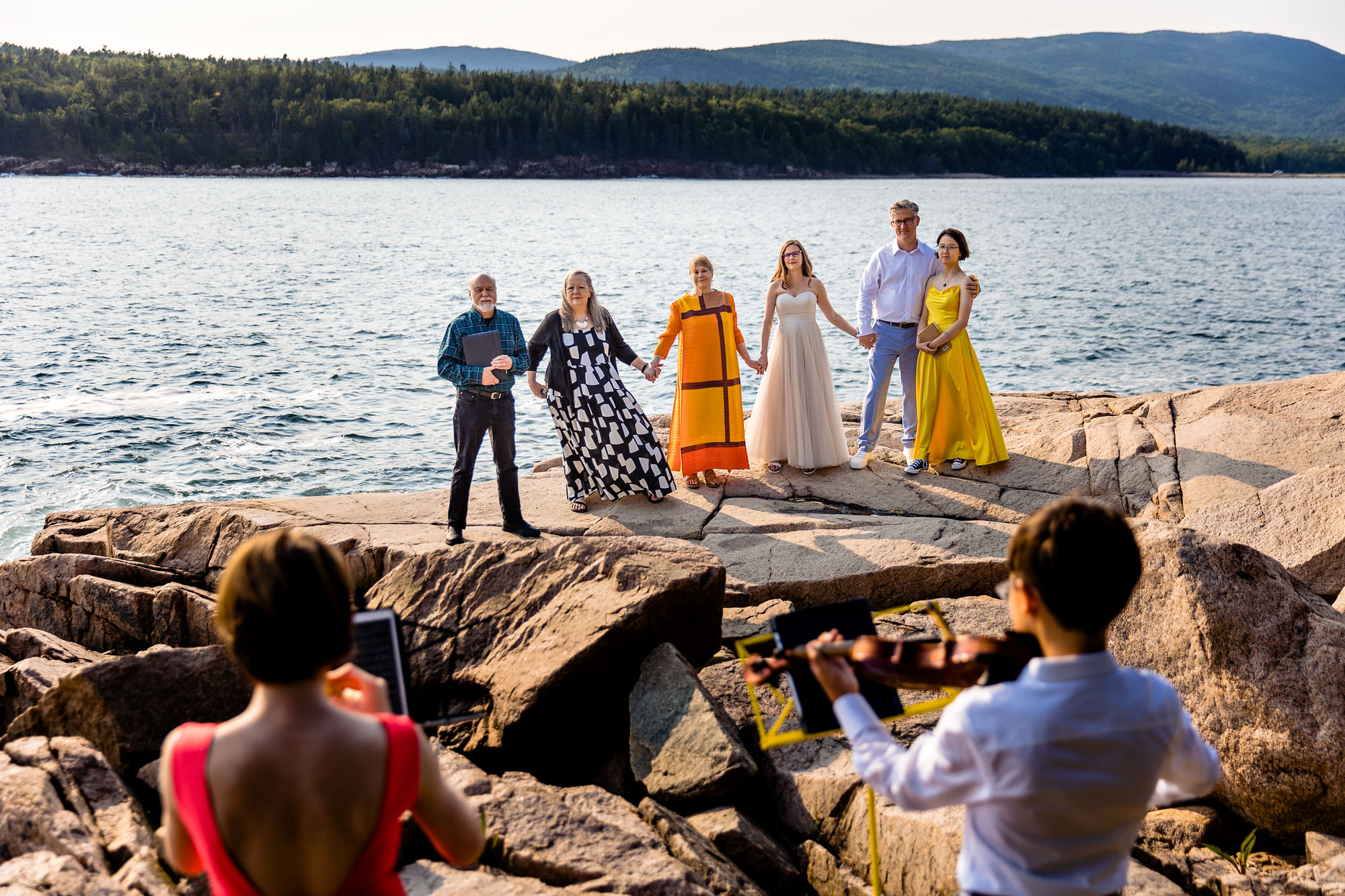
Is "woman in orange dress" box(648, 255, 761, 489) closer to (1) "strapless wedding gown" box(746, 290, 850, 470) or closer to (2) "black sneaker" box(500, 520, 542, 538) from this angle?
(1) "strapless wedding gown" box(746, 290, 850, 470)

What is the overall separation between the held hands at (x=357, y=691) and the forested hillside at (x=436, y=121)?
4384 inches

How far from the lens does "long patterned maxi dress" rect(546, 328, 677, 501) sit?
7.96 m

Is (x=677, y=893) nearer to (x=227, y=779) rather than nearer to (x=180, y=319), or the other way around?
(x=227, y=779)

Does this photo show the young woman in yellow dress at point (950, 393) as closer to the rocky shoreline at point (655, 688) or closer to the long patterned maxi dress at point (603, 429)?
the rocky shoreline at point (655, 688)

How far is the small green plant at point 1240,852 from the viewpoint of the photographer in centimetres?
400

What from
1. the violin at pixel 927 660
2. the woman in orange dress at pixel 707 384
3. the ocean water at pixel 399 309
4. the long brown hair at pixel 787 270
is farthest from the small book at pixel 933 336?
the ocean water at pixel 399 309

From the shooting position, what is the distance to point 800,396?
343 inches

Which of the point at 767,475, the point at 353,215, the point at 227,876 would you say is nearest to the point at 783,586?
the point at 767,475

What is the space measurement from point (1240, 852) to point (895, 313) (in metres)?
5.40

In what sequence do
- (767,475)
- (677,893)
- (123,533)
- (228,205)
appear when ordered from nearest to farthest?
1. (677,893)
2. (123,533)
3. (767,475)
4. (228,205)

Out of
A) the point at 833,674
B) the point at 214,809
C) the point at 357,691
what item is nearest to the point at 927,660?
the point at 833,674

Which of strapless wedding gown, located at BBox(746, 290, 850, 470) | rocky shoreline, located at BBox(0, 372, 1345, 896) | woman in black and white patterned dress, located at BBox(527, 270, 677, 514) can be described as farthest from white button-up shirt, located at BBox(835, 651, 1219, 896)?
strapless wedding gown, located at BBox(746, 290, 850, 470)

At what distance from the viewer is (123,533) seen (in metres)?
7.90

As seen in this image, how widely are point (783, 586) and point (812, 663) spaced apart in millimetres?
4196
